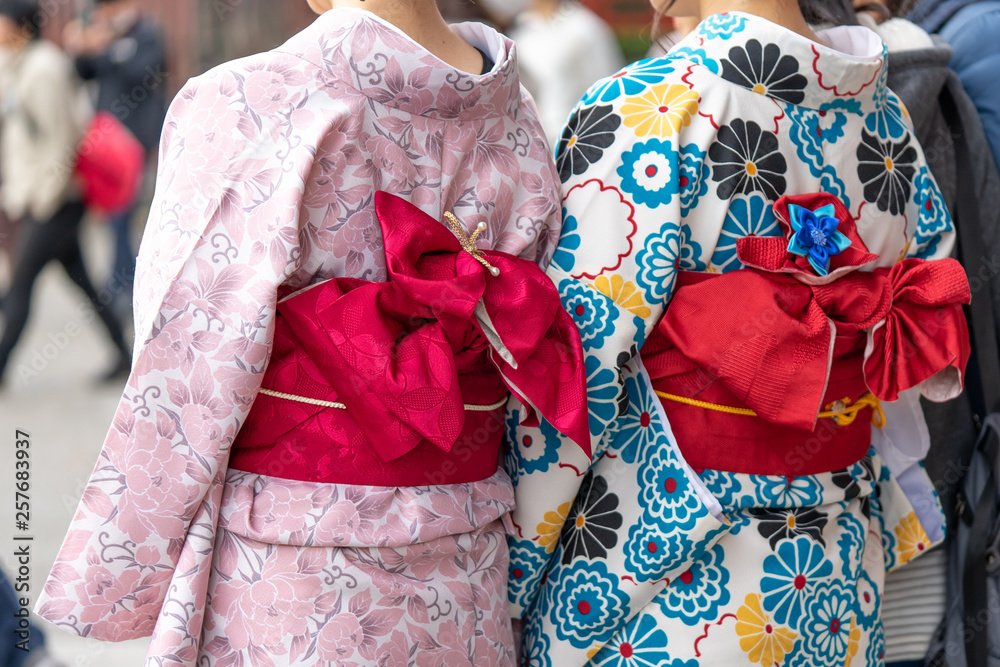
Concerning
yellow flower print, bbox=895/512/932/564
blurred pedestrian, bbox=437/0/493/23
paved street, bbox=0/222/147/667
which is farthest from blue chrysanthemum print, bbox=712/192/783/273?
blurred pedestrian, bbox=437/0/493/23

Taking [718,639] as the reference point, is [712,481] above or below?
above

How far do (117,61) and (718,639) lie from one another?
3.45 metres

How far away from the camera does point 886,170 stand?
1375 mm

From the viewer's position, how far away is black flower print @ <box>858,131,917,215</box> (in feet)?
4.42

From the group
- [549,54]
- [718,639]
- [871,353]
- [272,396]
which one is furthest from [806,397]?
[549,54]

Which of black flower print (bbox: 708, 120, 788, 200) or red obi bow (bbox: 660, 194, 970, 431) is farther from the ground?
black flower print (bbox: 708, 120, 788, 200)

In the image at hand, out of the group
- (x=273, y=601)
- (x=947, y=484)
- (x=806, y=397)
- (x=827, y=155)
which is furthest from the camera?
(x=947, y=484)

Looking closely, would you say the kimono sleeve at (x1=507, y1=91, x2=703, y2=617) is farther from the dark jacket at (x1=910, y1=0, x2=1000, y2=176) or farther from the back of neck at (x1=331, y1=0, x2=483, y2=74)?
the dark jacket at (x1=910, y1=0, x2=1000, y2=176)

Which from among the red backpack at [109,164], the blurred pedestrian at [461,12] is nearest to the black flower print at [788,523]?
the blurred pedestrian at [461,12]

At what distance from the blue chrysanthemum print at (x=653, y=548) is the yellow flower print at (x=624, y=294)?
1.01ft

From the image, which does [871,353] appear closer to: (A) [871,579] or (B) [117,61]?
(A) [871,579]

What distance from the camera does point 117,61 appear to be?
3.60m

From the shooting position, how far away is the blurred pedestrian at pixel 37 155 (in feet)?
10.7

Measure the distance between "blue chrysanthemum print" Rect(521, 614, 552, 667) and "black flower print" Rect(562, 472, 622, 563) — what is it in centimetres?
12
